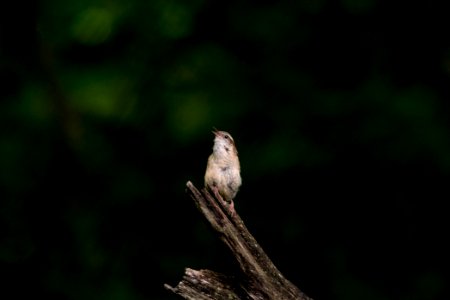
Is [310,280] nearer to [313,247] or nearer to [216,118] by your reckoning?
[313,247]

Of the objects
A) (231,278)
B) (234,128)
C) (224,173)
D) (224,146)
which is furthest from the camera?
(234,128)

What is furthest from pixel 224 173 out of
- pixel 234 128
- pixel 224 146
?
pixel 234 128

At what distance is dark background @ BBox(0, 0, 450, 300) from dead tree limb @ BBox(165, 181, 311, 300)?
3.71 m

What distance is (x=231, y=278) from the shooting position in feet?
15.2

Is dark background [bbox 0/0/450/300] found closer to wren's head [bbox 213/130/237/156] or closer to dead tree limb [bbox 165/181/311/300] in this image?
wren's head [bbox 213/130/237/156]

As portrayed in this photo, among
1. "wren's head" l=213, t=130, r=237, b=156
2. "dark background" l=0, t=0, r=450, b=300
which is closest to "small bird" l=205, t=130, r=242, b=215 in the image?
"wren's head" l=213, t=130, r=237, b=156

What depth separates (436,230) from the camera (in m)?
8.80

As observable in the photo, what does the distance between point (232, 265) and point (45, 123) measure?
17.7 ft

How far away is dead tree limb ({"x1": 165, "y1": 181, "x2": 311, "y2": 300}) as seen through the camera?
4.54 meters

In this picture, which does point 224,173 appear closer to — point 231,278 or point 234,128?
point 231,278

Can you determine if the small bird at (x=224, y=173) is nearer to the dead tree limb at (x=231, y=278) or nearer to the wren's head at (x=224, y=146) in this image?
the wren's head at (x=224, y=146)

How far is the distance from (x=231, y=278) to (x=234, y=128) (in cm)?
421

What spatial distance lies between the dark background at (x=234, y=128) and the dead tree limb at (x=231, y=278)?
12.2 ft

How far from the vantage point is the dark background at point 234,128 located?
8.58 m
